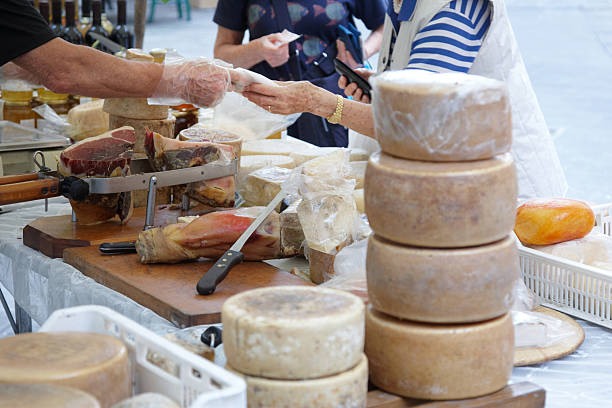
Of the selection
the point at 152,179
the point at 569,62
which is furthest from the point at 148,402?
the point at 569,62

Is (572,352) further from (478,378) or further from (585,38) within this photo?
(585,38)

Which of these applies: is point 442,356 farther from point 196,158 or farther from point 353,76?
point 353,76

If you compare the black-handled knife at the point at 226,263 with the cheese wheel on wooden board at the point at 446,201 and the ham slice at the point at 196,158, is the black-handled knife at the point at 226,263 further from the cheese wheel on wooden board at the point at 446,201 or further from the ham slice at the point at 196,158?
the cheese wheel on wooden board at the point at 446,201

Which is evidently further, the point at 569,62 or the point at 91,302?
the point at 569,62

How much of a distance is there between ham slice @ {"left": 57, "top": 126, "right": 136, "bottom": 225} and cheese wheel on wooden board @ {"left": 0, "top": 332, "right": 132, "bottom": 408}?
893mm

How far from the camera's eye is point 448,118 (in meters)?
1.00

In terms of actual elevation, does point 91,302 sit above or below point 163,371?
below

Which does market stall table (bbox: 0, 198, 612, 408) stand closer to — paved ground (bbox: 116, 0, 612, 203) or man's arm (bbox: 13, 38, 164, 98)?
man's arm (bbox: 13, 38, 164, 98)

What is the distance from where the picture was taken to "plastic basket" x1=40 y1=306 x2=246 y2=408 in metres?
0.87

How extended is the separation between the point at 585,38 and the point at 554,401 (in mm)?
11370

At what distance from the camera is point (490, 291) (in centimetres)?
103

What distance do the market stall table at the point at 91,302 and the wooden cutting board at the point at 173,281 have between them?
22 mm

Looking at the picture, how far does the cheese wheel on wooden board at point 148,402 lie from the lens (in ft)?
2.91

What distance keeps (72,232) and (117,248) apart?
8.0 inches
